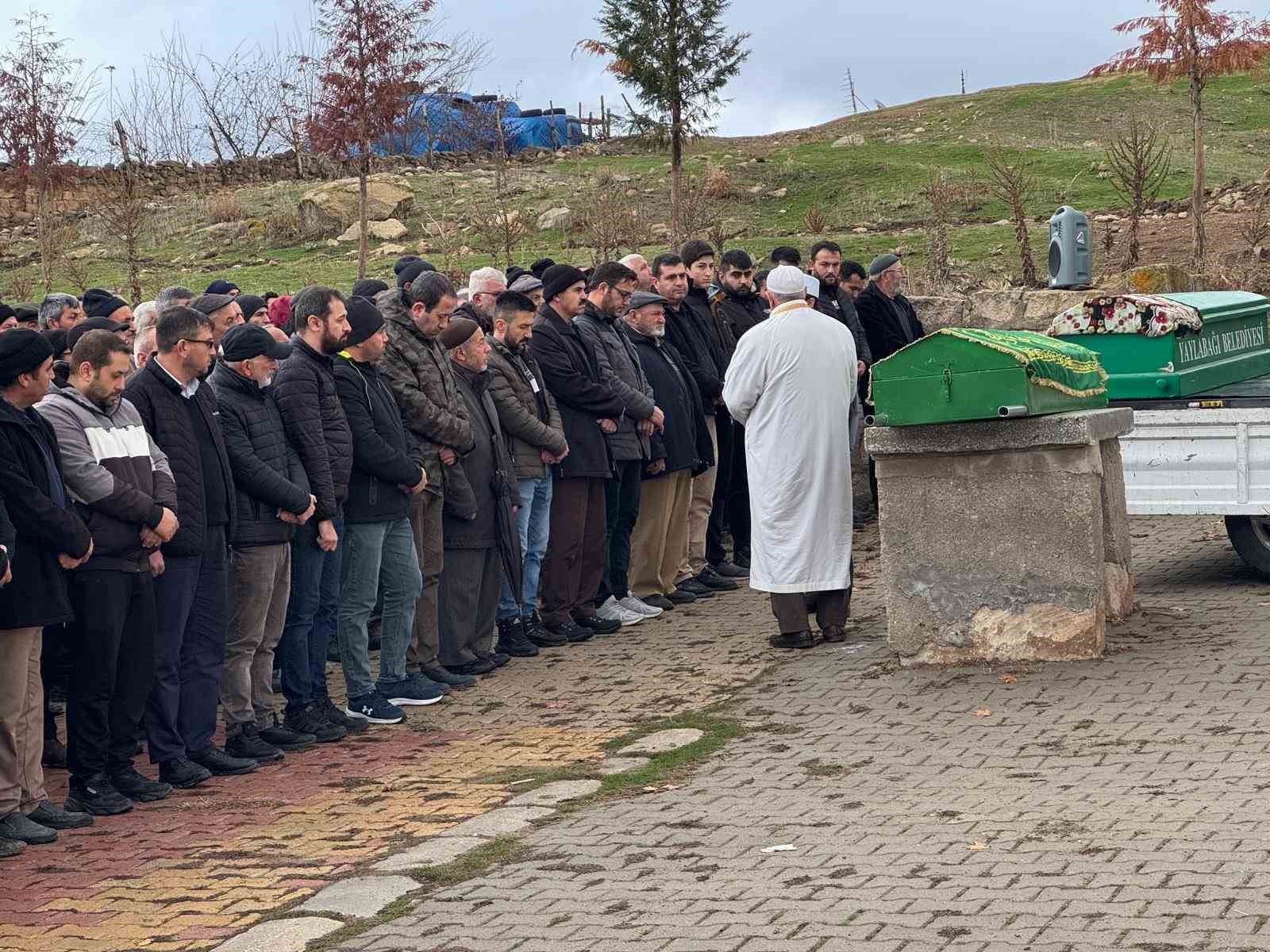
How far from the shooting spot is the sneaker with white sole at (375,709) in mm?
8727

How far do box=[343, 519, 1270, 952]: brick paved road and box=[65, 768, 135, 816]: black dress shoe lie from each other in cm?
186

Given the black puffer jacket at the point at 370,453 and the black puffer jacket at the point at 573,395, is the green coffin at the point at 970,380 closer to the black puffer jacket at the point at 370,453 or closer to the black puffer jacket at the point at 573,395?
the black puffer jacket at the point at 573,395

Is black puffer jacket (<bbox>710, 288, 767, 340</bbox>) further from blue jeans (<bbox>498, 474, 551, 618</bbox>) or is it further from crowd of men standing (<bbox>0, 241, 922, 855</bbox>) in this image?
blue jeans (<bbox>498, 474, 551, 618</bbox>)

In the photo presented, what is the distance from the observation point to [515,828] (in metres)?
6.65

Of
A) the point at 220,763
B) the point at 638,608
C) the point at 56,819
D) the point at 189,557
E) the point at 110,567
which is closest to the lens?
the point at 56,819

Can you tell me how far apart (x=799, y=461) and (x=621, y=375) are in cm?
169

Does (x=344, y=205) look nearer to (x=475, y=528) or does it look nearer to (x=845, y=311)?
(x=845, y=311)

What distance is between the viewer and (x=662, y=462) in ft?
37.8

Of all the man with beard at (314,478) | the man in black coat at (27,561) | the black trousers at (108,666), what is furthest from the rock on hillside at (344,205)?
the man in black coat at (27,561)

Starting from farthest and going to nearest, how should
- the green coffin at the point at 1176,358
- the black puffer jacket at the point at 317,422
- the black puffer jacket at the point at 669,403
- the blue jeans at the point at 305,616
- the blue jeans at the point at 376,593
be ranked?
the black puffer jacket at the point at 669,403 → the green coffin at the point at 1176,358 → the blue jeans at the point at 376,593 → the blue jeans at the point at 305,616 → the black puffer jacket at the point at 317,422

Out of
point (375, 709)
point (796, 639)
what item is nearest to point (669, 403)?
point (796, 639)

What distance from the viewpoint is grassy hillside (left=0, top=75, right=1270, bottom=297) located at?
1211 inches

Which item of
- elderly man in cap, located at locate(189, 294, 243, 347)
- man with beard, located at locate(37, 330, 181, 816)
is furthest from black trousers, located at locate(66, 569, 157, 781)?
elderly man in cap, located at locate(189, 294, 243, 347)

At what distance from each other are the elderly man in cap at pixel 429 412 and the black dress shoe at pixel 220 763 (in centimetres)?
174
